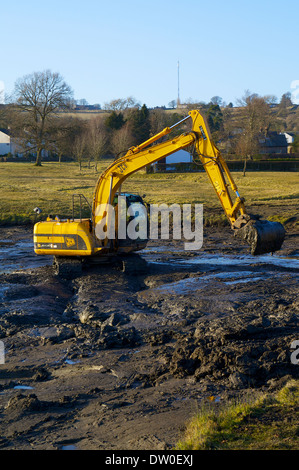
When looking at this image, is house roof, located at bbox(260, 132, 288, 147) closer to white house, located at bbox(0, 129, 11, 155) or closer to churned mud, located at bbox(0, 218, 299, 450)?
white house, located at bbox(0, 129, 11, 155)

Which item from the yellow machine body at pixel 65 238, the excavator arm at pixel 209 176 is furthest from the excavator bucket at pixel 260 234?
the yellow machine body at pixel 65 238

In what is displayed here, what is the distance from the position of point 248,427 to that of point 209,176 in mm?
10035

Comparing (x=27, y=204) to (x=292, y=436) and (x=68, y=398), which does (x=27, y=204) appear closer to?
(x=68, y=398)

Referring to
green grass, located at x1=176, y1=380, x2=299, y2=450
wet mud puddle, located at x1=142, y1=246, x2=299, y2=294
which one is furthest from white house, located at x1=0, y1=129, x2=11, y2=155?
green grass, located at x1=176, y1=380, x2=299, y2=450

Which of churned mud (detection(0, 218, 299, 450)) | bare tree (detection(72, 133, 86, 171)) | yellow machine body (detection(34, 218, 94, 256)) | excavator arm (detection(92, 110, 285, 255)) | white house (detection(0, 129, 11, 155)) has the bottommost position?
churned mud (detection(0, 218, 299, 450))

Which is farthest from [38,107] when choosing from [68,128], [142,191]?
[142,191]

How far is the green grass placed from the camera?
6.72m

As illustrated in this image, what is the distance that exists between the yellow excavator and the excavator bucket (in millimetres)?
41

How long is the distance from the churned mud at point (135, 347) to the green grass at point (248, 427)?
37 centimetres

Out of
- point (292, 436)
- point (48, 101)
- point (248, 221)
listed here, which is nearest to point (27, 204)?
point (248, 221)

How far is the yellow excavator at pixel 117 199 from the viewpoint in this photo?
52.7 feet

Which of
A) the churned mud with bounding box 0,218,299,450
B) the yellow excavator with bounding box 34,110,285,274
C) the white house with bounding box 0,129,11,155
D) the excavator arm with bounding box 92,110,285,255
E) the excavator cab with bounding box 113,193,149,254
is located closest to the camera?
the churned mud with bounding box 0,218,299,450

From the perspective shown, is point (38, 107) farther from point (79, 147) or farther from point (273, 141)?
point (273, 141)

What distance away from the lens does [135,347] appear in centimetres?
1178
